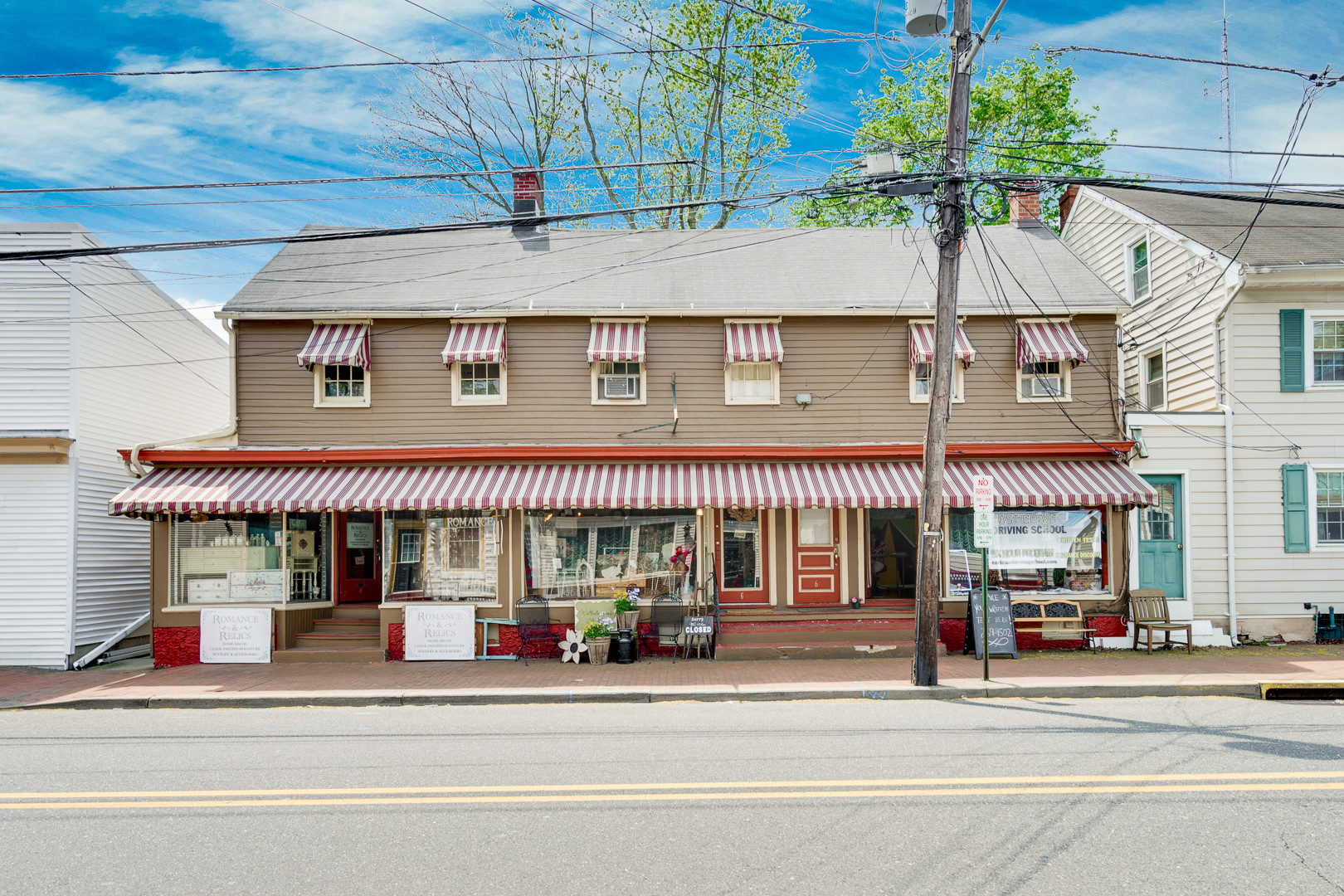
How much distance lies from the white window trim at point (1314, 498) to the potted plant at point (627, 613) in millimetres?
11704

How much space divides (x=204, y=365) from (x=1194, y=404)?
20048 mm

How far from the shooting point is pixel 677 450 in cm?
1517

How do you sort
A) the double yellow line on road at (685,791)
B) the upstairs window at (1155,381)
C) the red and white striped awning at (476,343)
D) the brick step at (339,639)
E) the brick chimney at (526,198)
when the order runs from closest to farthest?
the double yellow line on road at (685,791) → the brick step at (339,639) → the red and white striped awning at (476,343) → the upstairs window at (1155,381) → the brick chimney at (526,198)

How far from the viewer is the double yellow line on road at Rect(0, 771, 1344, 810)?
6.55 m

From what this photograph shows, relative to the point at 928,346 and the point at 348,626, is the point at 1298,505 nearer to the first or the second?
the point at 928,346

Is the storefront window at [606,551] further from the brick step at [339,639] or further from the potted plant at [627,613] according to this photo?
the brick step at [339,639]

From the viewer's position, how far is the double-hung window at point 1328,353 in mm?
15891

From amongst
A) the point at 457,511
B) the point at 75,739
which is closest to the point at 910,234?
the point at 457,511

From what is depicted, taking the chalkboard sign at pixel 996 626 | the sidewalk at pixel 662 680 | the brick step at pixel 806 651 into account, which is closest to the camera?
the sidewalk at pixel 662 680

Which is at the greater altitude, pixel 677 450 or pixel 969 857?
pixel 677 450

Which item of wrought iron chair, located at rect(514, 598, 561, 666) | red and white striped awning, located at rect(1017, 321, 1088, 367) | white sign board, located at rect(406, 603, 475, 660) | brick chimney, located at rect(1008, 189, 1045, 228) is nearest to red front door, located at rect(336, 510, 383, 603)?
white sign board, located at rect(406, 603, 475, 660)

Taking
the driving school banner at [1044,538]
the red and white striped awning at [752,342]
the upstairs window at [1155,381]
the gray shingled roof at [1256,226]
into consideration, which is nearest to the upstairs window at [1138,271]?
the gray shingled roof at [1256,226]

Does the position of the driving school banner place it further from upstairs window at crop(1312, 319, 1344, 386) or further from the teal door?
upstairs window at crop(1312, 319, 1344, 386)

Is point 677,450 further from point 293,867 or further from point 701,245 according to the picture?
point 293,867
